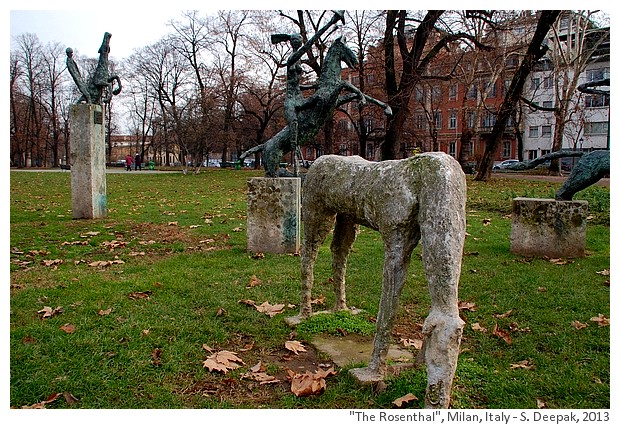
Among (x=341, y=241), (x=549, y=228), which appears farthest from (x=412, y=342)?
(x=549, y=228)

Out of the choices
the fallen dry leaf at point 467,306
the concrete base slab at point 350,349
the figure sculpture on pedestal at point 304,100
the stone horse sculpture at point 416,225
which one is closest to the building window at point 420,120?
the figure sculpture on pedestal at point 304,100

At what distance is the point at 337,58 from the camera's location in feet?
26.2

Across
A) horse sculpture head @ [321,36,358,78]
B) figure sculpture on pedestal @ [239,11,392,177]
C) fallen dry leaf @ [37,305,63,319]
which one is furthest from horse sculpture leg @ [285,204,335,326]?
figure sculpture on pedestal @ [239,11,392,177]

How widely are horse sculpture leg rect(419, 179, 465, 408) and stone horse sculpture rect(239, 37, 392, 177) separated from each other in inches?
187

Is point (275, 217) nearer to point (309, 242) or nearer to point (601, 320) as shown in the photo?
point (309, 242)

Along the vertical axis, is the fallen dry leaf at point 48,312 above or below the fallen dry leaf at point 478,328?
above

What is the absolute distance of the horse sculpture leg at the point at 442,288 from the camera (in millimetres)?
3115

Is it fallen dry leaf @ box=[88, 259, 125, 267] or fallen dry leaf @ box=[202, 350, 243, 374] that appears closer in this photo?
fallen dry leaf @ box=[202, 350, 243, 374]

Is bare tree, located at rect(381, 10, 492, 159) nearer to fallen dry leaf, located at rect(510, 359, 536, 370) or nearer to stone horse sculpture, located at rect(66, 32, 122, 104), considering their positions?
stone horse sculpture, located at rect(66, 32, 122, 104)

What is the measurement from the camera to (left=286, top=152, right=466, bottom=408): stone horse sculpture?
10.3ft

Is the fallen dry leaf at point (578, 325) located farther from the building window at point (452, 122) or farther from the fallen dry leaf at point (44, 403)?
the building window at point (452, 122)
